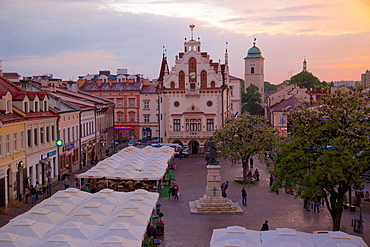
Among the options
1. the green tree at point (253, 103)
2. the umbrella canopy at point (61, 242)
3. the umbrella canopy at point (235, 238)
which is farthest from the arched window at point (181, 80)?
the green tree at point (253, 103)

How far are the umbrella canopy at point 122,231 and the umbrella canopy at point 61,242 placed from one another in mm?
1036

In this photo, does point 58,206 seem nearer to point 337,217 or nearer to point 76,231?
point 76,231

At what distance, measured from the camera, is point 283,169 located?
23.9 m

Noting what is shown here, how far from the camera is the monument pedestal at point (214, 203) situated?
31.5 m

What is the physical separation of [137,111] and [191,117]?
2237 centimetres

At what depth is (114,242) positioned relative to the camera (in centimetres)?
1781

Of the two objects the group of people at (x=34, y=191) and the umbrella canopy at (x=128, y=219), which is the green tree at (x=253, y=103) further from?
the umbrella canopy at (x=128, y=219)

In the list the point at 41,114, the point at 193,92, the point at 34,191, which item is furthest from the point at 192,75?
the point at 34,191

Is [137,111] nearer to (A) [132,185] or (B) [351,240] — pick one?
(A) [132,185]

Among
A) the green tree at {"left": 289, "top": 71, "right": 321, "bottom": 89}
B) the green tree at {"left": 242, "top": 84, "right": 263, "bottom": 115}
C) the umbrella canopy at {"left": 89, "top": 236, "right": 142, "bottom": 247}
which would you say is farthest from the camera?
the green tree at {"left": 289, "top": 71, "right": 321, "bottom": 89}

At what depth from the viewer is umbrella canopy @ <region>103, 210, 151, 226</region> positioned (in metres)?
21.4

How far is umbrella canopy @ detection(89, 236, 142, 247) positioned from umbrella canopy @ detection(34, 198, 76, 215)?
546 cm

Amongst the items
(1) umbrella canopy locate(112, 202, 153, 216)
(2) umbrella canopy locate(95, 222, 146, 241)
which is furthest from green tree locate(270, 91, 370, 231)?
(2) umbrella canopy locate(95, 222, 146, 241)

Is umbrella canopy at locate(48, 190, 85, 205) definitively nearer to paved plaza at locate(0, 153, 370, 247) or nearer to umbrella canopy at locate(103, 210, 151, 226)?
umbrella canopy at locate(103, 210, 151, 226)
